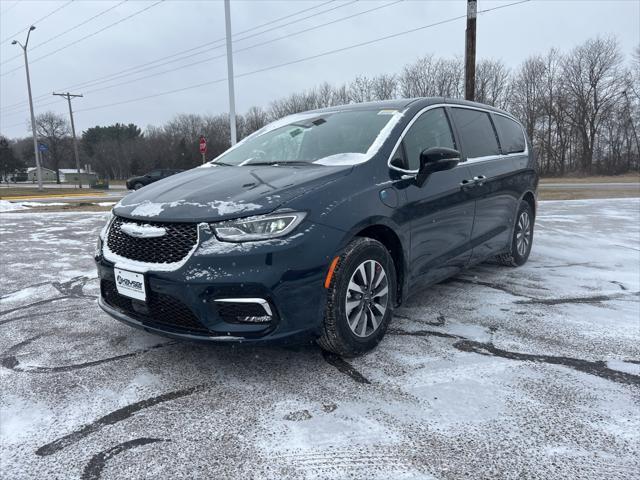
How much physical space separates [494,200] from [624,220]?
23.3 feet

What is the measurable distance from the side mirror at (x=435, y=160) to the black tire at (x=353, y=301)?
721 mm

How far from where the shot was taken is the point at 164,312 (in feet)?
8.45

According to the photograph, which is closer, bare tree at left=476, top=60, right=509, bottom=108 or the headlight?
the headlight

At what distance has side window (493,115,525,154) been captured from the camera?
4867mm

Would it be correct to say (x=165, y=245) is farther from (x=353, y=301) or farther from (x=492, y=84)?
(x=492, y=84)

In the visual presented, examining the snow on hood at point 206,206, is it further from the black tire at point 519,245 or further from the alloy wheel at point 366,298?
the black tire at point 519,245

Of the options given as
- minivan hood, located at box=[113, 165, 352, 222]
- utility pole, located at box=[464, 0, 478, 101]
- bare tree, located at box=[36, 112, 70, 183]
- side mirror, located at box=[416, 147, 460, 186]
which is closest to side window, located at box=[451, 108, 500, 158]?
side mirror, located at box=[416, 147, 460, 186]

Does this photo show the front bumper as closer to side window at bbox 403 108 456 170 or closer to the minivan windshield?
the minivan windshield

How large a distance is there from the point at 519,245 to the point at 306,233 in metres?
3.63

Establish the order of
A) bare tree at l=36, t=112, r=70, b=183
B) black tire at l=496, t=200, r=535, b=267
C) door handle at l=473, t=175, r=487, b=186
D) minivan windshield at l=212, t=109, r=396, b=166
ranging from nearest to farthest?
minivan windshield at l=212, t=109, r=396, b=166, door handle at l=473, t=175, r=487, b=186, black tire at l=496, t=200, r=535, b=267, bare tree at l=36, t=112, r=70, b=183

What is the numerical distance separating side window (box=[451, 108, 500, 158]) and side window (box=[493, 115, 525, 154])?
0.20 meters

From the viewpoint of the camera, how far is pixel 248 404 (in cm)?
238

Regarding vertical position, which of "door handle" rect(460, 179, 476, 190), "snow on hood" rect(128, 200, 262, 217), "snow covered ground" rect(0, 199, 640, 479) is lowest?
"snow covered ground" rect(0, 199, 640, 479)

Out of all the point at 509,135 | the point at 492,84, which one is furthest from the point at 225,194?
the point at 492,84
